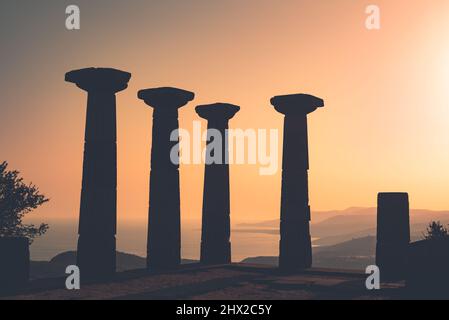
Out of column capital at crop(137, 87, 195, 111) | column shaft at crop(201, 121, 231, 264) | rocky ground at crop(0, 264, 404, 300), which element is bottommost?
rocky ground at crop(0, 264, 404, 300)

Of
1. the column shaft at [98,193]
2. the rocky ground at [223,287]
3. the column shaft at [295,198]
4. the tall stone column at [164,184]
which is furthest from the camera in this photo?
the column shaft at [295,198]

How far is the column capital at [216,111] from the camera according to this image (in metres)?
36.2

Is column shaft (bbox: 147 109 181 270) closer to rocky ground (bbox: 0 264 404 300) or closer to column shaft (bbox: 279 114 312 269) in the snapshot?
rocky ground (bbox: 0 264 404 300)

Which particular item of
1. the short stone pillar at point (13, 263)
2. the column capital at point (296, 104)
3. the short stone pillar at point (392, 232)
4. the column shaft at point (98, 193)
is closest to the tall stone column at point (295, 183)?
the column capital at point (296, 104)

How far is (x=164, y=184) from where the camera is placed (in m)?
32.4

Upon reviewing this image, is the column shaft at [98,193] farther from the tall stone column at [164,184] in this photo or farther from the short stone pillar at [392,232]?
the short stone pillar at [392,232]

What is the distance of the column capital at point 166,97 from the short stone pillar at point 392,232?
10.1 meters

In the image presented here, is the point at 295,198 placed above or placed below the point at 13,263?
above

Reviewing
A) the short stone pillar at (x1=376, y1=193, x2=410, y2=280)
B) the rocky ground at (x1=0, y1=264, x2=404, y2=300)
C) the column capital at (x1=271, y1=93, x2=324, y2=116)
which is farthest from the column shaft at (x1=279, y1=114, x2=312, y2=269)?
the short stone pillar at (x1=376, y1=193, x2=410, y2=280)

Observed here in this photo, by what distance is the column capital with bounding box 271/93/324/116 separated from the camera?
110 feet

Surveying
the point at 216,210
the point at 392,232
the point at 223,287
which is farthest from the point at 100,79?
the point at 392,232

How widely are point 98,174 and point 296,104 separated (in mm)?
10605

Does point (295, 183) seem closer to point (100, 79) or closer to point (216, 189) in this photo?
point (216, 189)

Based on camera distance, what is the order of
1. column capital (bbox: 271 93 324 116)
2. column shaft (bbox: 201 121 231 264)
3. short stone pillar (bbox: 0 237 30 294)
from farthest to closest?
column shaft (bbox: 201 121 231 264) → column capital (bbox: 271 93 324 116) → short stone pillar (bbox: 0 237 30 294)
